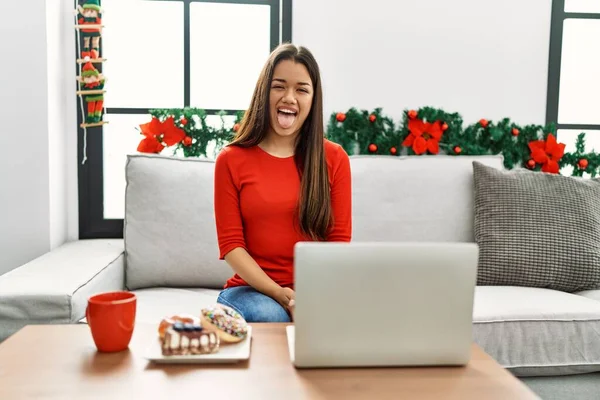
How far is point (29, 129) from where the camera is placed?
212 cm

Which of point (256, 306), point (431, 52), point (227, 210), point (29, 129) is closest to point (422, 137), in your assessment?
point (431, 52)

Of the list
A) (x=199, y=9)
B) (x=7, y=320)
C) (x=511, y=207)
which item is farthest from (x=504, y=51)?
(x=7, y=320)

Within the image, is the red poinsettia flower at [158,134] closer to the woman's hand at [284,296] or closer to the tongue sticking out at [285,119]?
the tongue sticking out at [285,119]

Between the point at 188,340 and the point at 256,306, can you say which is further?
the point at 256,306

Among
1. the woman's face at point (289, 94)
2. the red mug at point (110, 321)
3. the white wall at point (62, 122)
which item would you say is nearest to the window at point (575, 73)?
the woman's face at point (289, 94)

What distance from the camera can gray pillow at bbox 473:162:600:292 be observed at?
1.97 m

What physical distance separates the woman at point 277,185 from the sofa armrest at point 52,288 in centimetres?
41

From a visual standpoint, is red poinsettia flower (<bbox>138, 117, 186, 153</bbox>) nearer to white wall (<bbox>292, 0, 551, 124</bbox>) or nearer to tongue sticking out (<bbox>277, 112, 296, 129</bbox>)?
white wall (<bbox>292, 0, 551, 124</bbox>)

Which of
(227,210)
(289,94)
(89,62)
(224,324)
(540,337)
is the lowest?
(540,337)

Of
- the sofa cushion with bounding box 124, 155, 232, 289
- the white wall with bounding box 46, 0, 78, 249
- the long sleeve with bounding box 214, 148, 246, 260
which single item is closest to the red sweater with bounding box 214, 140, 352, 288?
the long sleeve with bounding box 214, 148, 246, 260

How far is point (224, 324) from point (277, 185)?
0.63 meters

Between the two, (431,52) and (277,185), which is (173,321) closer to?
(277,185)

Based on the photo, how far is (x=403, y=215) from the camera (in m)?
2.11

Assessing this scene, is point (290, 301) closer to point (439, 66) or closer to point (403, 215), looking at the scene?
point (403, 215)
